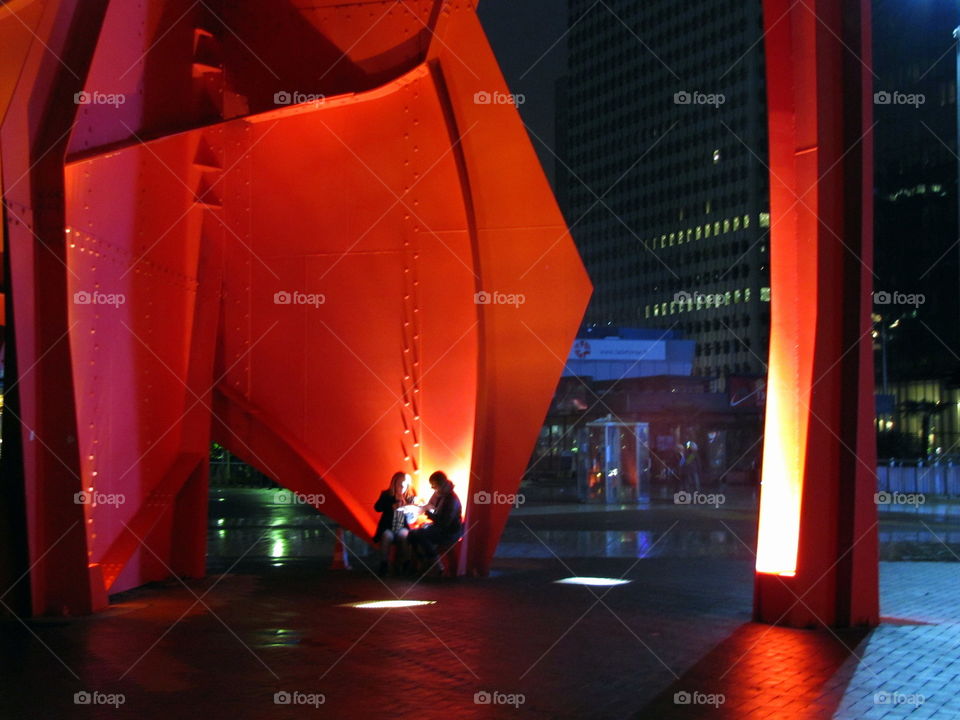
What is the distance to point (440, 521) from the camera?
1283 centimetres

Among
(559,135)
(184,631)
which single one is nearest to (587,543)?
(184,631)

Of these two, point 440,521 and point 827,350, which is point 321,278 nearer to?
point 440,521

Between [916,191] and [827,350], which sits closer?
[827,350]

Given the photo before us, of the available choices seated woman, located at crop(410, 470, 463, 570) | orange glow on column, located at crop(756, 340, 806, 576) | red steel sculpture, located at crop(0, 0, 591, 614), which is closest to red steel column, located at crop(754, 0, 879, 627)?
orange glow on column, located at crop(756, 340, 806, 576)

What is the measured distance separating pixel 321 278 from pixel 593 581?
4.67 m

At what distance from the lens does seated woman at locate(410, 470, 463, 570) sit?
12.8 m

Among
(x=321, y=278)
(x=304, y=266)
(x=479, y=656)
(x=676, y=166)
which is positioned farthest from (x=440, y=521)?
(x=676, y=166)

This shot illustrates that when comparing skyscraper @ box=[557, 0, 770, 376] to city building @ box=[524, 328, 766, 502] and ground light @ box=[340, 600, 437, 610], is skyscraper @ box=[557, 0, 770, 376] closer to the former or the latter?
city building @ box=[524, 328, 766, 502]

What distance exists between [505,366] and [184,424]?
3.56m

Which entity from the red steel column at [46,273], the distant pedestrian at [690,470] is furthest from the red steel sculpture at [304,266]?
the distant pedestrian at [690,470]

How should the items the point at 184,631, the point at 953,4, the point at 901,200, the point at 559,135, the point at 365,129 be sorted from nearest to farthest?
the point at 184,631 < the point at 365,129 < the point at 953,4 < the point at 901,200 < the point at 559,135

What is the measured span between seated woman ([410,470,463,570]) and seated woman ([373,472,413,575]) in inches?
8.4

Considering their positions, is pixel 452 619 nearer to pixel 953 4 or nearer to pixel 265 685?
pixel 265 685

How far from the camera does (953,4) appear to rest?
6575 cm
